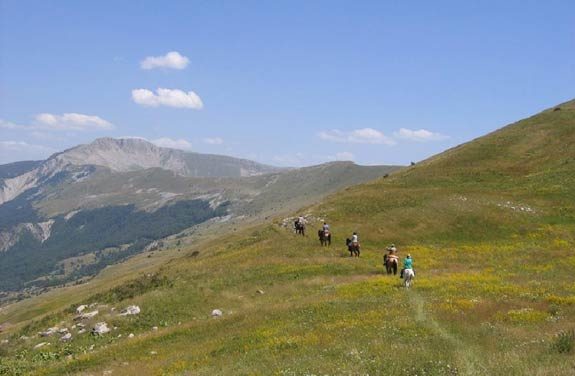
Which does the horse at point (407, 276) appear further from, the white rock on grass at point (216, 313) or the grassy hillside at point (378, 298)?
the white rock on grass at point (216, 313)

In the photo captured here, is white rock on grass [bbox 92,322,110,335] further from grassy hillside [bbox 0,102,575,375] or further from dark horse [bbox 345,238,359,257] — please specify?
dark horse [bbox 345,238,359,257]

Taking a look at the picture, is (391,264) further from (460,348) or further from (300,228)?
(460,348)

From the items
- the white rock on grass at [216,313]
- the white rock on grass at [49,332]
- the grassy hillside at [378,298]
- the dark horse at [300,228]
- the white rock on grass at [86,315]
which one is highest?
the dark horse at [300,228]

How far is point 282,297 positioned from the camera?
119 ft

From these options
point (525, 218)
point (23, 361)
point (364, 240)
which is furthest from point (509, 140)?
point (23, 361)

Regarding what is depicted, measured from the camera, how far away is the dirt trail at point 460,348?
14.0 meters

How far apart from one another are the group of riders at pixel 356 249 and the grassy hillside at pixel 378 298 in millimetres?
1152

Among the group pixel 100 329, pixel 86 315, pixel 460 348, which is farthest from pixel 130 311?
pixel 460 348

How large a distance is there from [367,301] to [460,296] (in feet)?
16.7

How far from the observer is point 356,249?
48.1 m

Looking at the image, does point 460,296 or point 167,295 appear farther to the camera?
point 167,295

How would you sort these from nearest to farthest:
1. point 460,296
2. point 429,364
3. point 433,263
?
point 429,364
point 460,296
point 433,263

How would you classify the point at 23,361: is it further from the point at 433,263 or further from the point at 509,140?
the point at 509,140

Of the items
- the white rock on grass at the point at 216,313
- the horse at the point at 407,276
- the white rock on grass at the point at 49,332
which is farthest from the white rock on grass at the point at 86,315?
the horse at the point at 407,276
